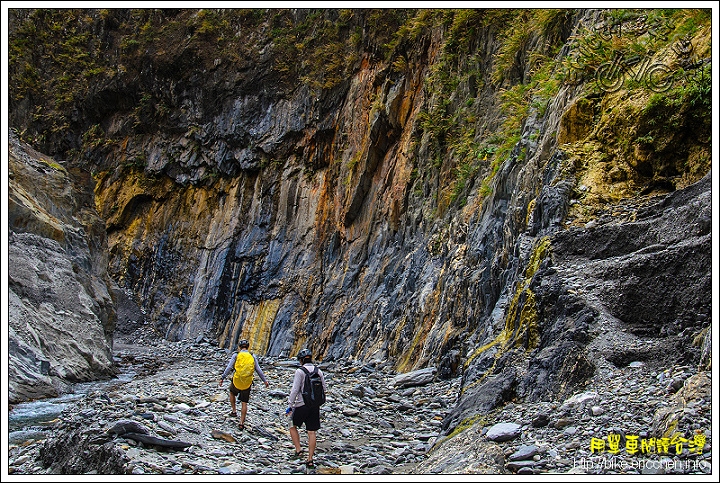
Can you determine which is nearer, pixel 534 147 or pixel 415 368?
pixel 534 147

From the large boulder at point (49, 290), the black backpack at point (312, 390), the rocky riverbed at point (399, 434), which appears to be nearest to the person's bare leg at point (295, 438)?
the rocky riverbed at point (399, 434)

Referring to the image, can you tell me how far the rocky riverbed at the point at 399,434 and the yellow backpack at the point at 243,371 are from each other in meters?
0.60

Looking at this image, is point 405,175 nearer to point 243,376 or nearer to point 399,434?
point 399,434

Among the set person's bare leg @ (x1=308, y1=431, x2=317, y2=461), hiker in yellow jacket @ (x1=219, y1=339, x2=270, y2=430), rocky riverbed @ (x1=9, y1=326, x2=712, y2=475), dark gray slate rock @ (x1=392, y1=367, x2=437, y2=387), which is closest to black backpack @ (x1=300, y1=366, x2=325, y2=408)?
person's bare leg @ (x1=308, y1=431, x2=317, y2=461)

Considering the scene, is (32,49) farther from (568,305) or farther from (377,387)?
(568,305)

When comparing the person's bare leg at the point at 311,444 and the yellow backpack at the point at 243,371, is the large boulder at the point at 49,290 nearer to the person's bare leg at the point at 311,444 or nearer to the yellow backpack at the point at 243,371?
the yellow backpack at the point at 243,371

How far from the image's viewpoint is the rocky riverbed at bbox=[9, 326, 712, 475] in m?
4.70

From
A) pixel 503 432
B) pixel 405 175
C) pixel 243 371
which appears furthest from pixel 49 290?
pixel 503 432

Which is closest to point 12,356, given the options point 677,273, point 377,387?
point 377,387

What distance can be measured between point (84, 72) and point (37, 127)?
195 inches

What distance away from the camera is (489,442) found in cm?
568

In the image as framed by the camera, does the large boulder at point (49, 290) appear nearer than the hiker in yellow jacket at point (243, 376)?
No

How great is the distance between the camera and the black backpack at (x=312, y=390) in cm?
642

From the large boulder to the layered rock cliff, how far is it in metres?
6.98
